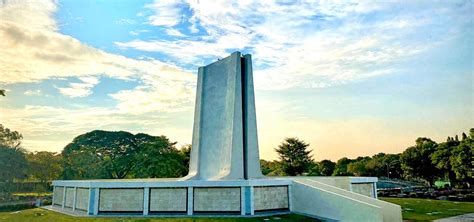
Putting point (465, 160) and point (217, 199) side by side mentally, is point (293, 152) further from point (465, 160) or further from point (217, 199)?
point (217, 199)

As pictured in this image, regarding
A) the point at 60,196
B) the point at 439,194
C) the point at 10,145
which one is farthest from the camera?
the point at 10,145

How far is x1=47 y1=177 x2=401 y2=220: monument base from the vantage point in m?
17.8

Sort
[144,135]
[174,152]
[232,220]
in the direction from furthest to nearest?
[144,135] < [174,152] < [232,220]

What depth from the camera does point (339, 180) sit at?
22344mm

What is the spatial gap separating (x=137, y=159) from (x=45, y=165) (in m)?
10.2

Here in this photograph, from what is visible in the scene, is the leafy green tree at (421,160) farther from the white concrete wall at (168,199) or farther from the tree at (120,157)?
the white concrete wall at (168,199)

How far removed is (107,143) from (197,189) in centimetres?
3049

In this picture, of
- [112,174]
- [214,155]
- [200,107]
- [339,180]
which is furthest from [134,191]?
[112,174]

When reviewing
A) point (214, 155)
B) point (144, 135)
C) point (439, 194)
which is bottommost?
point (439, 194)

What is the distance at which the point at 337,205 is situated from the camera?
56.3ft

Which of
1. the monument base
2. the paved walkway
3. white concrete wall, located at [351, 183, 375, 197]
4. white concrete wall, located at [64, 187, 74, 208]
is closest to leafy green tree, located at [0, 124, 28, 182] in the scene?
white concrete wall, located at [64, 187, 74, 208]

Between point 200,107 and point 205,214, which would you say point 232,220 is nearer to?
point 205,214

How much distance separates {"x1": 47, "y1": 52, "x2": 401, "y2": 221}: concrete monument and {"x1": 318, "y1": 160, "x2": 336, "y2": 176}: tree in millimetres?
40087

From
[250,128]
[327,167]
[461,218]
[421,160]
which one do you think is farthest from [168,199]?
[327,167]
